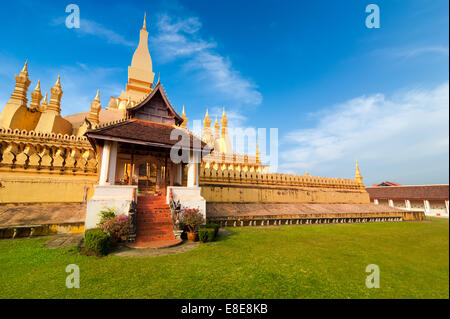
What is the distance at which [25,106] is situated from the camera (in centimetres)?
1894

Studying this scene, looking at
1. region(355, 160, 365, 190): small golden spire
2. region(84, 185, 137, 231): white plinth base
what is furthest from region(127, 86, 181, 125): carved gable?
region(355, 160, 365, 190): small golden spire

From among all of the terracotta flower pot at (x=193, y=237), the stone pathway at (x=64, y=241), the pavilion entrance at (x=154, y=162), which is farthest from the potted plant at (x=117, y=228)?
the pavilion entrance at (x=154, y=162)

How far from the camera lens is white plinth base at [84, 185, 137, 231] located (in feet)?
28.8

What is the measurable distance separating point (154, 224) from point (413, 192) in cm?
3526

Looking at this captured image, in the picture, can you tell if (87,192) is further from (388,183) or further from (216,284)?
(388,183)

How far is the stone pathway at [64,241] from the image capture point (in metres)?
7.70

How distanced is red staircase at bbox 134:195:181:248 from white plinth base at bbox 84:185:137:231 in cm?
85

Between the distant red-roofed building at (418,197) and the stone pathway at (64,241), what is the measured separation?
33.5 m

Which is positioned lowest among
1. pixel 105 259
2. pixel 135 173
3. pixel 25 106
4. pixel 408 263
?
pixel 105 259

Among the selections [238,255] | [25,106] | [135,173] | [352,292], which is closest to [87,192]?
[135,173]
